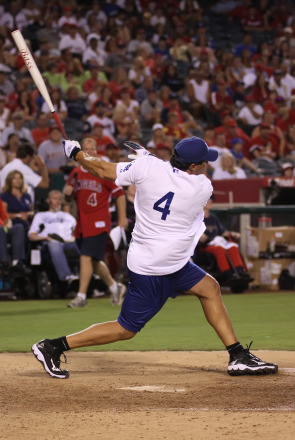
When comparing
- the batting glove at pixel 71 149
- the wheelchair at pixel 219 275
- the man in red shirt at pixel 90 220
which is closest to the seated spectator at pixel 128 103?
the wheelchair at pixel 219 275

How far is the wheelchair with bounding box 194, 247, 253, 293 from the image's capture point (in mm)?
12023

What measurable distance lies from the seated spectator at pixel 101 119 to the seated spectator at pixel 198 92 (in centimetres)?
354

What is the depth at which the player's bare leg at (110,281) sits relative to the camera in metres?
10.2

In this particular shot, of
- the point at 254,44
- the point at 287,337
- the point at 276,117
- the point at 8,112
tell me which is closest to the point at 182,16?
the point at 254,44

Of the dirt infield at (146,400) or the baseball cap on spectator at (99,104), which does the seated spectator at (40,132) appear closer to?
the baseball cap on spectator at (99,104)

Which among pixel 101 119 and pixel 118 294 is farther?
pixel 101 119

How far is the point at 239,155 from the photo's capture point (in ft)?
55.2

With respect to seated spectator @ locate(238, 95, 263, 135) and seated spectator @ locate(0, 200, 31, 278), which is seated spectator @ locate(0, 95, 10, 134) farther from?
seated spectator @ locate(238, 95, 263, 135)

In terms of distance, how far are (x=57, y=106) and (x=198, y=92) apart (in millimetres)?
5044

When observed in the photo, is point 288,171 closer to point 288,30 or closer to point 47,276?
point 47,276

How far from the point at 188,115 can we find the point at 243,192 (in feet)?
16.2

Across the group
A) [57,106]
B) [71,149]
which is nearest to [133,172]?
[71,149]

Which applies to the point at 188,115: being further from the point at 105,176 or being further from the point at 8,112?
the point at 105,176

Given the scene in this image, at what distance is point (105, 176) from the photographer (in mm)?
5562
